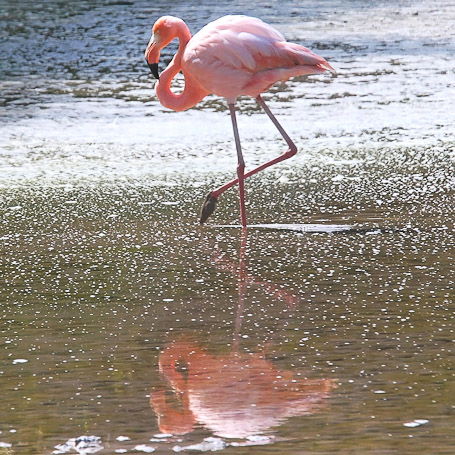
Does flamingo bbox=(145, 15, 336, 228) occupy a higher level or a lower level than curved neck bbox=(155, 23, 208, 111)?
higher

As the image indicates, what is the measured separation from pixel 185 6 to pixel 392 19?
2.42 meters

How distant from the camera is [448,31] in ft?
36.6

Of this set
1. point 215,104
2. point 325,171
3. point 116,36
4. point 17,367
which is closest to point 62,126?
point 215,104

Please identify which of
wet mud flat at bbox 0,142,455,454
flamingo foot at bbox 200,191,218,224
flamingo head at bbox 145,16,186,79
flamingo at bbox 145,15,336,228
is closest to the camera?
wet mud flat at bbox 0,142,455,454

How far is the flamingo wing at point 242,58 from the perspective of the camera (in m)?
5.44

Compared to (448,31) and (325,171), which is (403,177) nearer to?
(325,171)

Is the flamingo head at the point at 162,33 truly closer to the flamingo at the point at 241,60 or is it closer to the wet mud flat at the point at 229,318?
the flamingo at the point at 241,60

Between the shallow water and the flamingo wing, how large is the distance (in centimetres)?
66

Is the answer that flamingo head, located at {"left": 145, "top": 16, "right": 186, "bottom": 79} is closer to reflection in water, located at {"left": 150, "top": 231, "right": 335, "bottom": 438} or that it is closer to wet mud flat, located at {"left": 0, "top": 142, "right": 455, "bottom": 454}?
wet mud flat, located at {"left": 0, "top": 142, "right": 455, "bottom": 454}

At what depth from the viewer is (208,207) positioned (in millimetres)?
5207

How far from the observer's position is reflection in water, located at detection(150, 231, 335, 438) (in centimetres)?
259

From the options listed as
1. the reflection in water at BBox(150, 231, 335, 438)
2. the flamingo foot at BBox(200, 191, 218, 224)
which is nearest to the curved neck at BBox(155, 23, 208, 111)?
the flamingo foot at BBox(200, 191, 218, 224)

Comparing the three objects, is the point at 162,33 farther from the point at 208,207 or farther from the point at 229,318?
the point at 229,318

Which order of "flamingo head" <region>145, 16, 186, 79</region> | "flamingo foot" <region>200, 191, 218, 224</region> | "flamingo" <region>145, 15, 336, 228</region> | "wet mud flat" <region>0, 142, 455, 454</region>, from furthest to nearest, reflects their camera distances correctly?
"flamingo head" <region>145, 16, 186, 79</region>
"flamingo" <region>145, 15, 336, 228</region>
"flamingo foot" <region>200, 191, 218, 224</region>
"wet mud flat" <region>0, 142, 455, 454</region>
